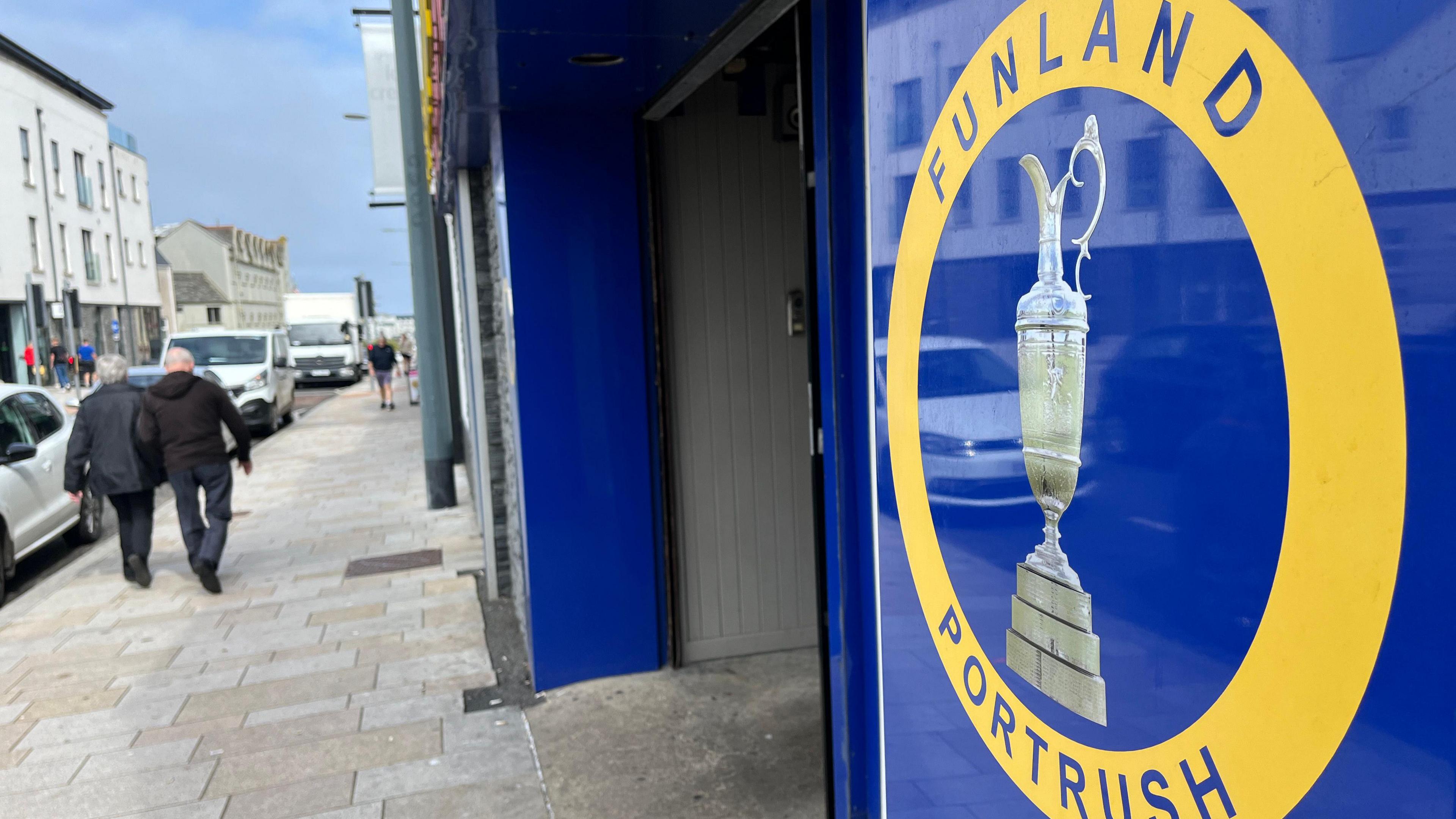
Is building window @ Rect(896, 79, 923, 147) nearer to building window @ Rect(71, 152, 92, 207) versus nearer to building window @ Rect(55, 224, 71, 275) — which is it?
building window @ Rect(55, 224, 71, 275)

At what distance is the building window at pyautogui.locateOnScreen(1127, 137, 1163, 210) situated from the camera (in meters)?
1.15

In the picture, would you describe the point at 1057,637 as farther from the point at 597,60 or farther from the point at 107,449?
the point at 107,449

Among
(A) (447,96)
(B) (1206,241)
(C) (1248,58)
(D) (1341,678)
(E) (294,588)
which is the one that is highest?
(A) (447,96)

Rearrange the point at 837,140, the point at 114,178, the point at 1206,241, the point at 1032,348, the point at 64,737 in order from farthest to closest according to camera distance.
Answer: the point at 114,178
the point at 64,737
the point at 837,140
the point at 1032,348
the point at 1206,241

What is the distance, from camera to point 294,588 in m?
7.32

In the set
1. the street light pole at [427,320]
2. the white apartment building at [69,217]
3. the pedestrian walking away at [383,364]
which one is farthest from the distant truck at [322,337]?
the street light pole at [427,320]

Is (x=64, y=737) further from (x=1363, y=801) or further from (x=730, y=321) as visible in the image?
(x=1363, y=801)

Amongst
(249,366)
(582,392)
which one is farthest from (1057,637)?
(249,366)

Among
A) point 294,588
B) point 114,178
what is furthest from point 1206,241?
→ point 114,178

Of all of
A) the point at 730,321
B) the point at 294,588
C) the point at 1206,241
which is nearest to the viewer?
the point at 1206,241

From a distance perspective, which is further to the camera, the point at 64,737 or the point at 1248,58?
the point at 64,737

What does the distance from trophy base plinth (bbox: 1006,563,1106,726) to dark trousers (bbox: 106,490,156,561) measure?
735 cm

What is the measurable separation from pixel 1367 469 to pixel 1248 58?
42 centimetres

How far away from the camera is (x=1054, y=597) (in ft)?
4.78
